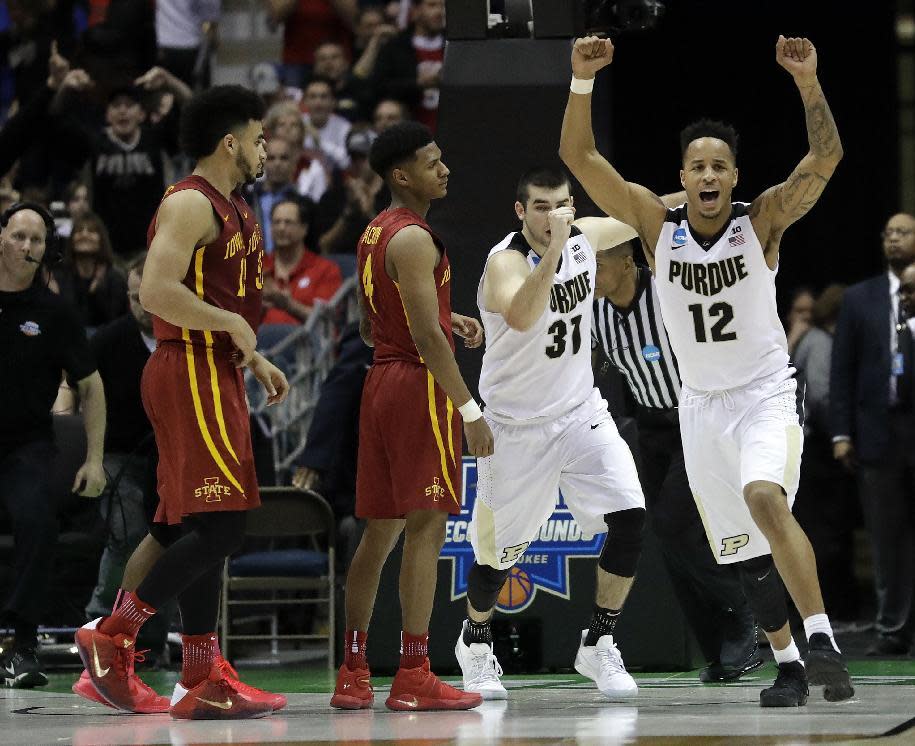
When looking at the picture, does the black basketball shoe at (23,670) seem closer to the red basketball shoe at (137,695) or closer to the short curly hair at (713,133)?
the red basketball shoe at (137,695)

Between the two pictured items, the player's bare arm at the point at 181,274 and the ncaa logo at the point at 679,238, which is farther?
the ncaa logo at the point at 679,238

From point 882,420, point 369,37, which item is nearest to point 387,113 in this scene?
point 369,37

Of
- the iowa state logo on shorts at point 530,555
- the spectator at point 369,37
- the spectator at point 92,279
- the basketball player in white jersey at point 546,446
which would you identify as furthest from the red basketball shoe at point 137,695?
the spectator at point 369,37

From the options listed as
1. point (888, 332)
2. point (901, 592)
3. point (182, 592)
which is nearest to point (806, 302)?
point (888, 332)

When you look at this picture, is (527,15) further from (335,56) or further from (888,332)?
(335,56)

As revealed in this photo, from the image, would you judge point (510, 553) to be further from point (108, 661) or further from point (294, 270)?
point (294, 270)

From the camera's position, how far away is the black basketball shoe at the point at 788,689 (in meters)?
6.41

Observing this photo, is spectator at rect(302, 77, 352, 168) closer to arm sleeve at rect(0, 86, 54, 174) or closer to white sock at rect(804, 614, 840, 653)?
arm sleeve at rect(0, 86, 54, 174)

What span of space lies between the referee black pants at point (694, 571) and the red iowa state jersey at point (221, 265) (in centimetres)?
271

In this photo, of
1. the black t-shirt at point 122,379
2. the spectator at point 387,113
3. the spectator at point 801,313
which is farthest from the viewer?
the spectator at point 387,113

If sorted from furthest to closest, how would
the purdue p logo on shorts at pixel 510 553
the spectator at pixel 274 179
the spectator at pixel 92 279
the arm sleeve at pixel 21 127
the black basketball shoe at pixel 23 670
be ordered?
the arm sleeve at pixel 21 127
the spectator at pixel 274 179
the spectator at pixel 92 279
the black basketball shoe at pixel 23 670
the purdue p logo on shorts at pixel 510 553

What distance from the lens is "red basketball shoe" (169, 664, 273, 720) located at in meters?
6.42

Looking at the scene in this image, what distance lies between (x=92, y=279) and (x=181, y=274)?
17.6 feet

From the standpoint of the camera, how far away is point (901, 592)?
31.6 ft
